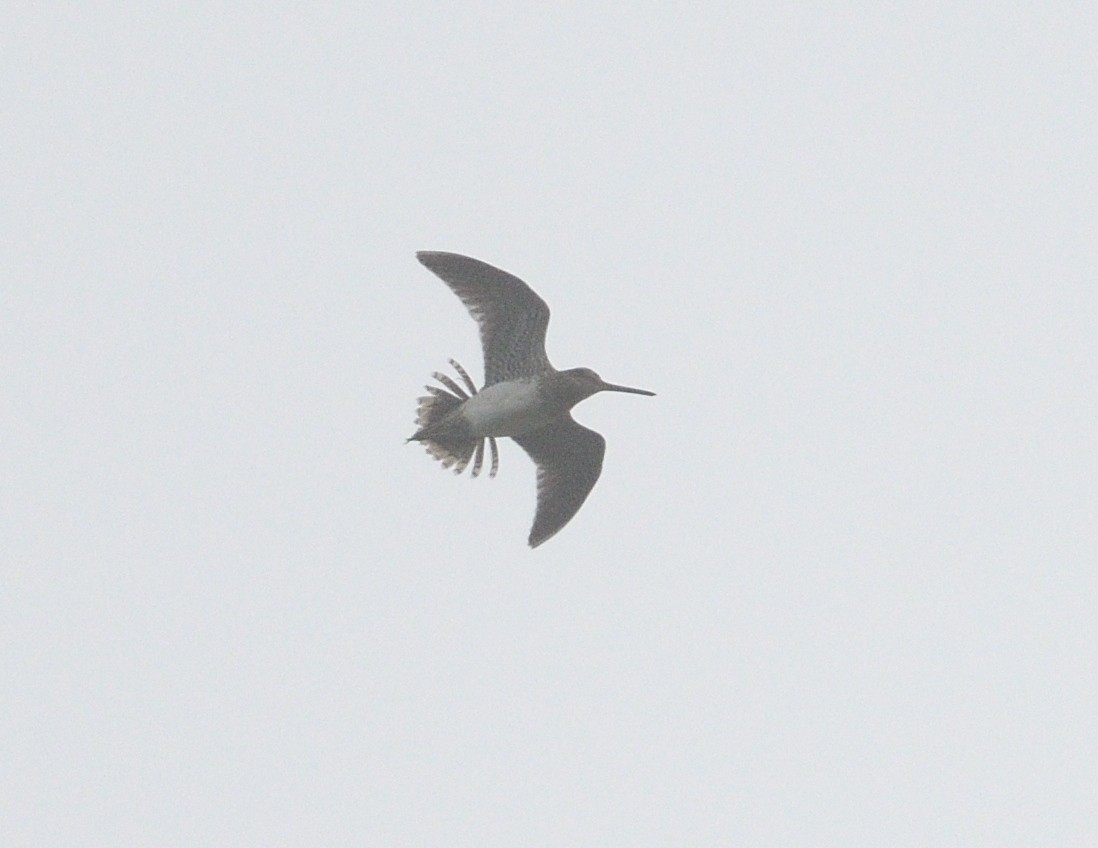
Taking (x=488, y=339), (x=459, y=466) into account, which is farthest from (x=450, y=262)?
(x=459, y=466)

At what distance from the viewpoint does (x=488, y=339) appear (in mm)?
15500

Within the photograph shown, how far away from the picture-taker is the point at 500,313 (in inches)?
608

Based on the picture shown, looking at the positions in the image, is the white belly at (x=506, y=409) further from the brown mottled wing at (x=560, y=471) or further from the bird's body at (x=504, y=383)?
the brown mottled wing at (x=560, y=471)

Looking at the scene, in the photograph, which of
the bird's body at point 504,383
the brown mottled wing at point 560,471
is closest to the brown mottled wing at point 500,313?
the bird's body at point 504,383

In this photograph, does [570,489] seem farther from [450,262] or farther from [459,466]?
[450,262]

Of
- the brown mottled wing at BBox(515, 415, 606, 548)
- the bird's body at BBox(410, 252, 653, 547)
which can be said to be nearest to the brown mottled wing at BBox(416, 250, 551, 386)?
the bird's body at BBox(410, 252, 653, 547)

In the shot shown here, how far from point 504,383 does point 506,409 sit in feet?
0.70

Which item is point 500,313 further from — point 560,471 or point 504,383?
point 560,471

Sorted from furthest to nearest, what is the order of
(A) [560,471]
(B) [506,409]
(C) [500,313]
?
(A) [560,471] < (C) [500,313] < (B) [506,409]

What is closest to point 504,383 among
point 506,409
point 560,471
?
point 506,409

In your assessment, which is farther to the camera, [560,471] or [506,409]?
[560,471]

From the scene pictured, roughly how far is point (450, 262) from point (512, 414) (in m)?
Answer: 1.16

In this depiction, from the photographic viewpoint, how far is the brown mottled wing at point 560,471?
16.0 m

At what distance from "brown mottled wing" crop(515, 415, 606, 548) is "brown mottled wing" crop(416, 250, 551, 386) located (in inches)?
26.2
